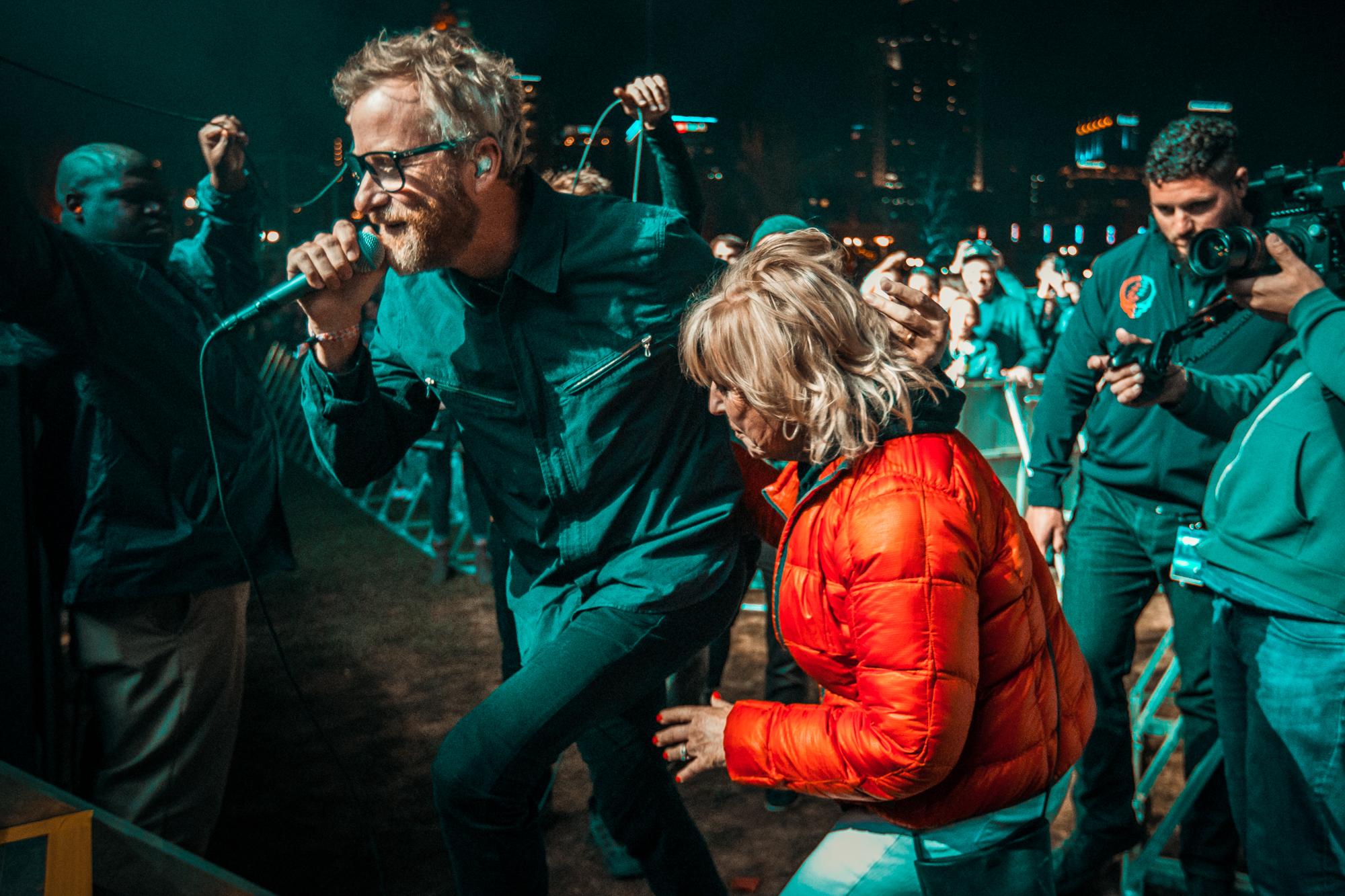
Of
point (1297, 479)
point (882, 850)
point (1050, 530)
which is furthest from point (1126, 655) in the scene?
point (882, 850)

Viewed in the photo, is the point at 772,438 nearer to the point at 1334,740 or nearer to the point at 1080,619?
the point at 1334,740

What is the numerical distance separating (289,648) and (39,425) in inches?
116

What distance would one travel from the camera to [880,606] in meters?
1.31

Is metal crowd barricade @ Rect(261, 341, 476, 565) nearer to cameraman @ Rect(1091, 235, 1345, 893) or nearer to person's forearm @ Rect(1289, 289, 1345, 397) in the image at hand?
cameraman @ Rect(1091, 235, 1345, 893)

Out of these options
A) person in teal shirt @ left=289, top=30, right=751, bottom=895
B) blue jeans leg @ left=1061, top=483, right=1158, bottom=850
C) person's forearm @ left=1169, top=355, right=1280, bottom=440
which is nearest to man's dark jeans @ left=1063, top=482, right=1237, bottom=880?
blue jeans leg @ left=1061, top=483, right=1158, bottom=850

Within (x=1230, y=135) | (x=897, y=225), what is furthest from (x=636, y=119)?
(x=897, y=225)

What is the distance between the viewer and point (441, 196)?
1737mm

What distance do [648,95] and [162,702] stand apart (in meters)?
2.25

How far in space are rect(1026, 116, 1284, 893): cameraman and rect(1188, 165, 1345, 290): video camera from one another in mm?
605

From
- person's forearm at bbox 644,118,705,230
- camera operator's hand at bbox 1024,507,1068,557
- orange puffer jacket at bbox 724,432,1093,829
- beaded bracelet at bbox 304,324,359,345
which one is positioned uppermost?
person's forearm at bbox 644,118,705,230

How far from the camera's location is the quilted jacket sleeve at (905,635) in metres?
1.30

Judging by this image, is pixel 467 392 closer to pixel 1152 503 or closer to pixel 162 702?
pixel 162 702

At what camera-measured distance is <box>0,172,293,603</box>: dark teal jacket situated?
7.15 ft

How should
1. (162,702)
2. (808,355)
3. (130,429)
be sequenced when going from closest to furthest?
(808,355) → (130,429) → (162,702)
